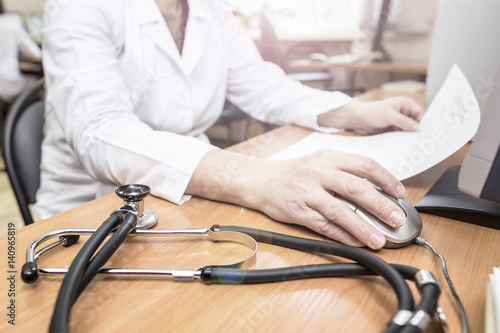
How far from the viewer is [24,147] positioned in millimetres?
744

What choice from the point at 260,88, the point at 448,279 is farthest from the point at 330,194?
the point at 260,88

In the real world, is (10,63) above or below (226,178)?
→ below

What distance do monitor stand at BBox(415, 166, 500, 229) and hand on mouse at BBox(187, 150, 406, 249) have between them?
64 mm

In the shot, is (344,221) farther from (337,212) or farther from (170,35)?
(170,35)

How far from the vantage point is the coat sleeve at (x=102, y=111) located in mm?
480

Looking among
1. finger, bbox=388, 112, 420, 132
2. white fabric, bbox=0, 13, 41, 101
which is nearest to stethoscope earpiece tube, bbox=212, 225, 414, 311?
finger, bbox=388, 112, 420, 132

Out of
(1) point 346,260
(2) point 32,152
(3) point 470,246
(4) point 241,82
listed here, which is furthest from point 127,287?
(4) point 241,82

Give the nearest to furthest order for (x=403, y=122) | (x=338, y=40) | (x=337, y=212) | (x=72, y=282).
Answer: (x=72, y=282) < (x=337, y=212) < (x=403, y=122) < (x=338, y=40)

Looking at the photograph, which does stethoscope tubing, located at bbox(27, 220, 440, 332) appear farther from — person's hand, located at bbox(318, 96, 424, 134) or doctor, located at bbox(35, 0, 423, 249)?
person's hand, located at bbox(318, 96, 424, 134)

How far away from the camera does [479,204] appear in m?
0.40

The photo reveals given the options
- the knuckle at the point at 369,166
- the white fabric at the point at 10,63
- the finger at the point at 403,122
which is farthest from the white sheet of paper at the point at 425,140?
the white fabric at the point at 10,63

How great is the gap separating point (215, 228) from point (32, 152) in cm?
60

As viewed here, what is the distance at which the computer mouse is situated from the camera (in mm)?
345

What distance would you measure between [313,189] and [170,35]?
521 millimetres
